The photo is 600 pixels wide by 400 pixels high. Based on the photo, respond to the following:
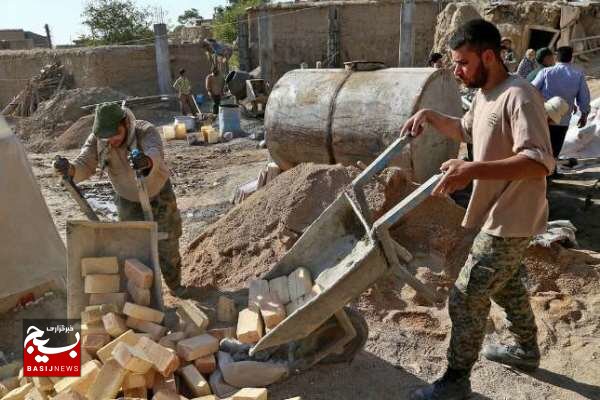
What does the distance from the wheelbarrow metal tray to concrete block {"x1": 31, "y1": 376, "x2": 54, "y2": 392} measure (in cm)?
121

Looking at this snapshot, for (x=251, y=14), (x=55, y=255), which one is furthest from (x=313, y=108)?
(x=251, y=14)

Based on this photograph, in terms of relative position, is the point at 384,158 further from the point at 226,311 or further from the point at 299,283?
the point at 226,311

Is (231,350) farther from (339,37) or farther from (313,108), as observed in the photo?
(339,37)

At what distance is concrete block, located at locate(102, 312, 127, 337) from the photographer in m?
3.07

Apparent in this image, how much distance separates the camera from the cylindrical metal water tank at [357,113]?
539 centimetres

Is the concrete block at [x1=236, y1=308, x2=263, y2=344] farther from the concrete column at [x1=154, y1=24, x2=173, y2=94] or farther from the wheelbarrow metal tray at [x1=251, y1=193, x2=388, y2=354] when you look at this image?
the concrete column at [x1=154, y1=24, x2=173, y2=94]

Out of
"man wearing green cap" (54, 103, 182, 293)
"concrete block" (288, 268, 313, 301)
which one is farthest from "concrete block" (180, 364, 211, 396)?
"man wearing green cap" (54, 103, 182, 293)

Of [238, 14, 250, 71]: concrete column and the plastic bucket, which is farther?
[238, 14, 250, 71]: concrete column

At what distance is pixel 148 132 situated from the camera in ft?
12.4

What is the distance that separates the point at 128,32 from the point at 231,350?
89.6 ft

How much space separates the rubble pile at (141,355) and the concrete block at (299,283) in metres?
0.36

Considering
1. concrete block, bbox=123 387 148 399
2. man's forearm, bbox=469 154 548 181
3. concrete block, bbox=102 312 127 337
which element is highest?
man's forearm, bbox=469 154 548 181

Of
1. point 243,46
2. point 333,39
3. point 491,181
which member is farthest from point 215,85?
point 491,181

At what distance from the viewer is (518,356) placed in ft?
10.5
